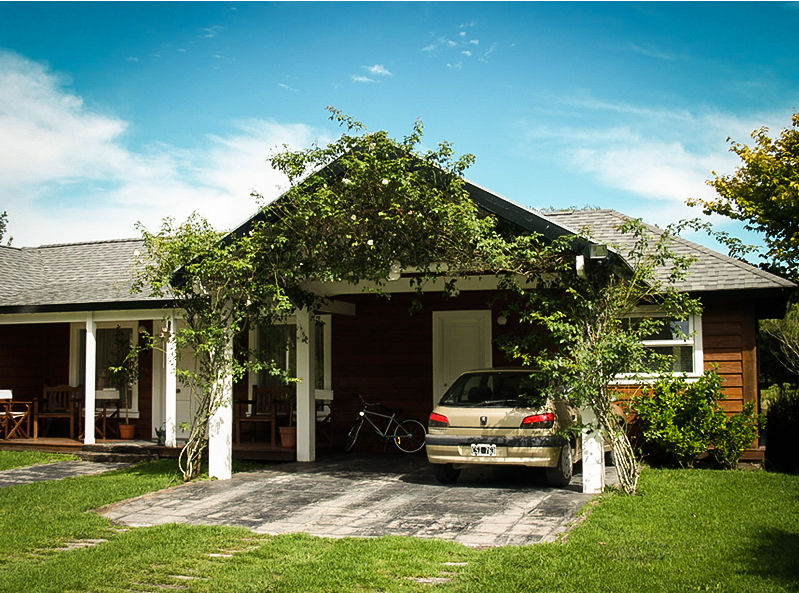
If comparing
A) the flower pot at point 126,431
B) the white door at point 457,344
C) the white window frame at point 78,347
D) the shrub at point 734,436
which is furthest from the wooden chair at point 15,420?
the shrub at point 734,436

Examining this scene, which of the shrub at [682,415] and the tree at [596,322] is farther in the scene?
the shrub at [682,415]

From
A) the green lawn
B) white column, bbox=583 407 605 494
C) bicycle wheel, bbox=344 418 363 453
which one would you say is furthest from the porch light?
bicycle wheel, bbox=344 418 363 453

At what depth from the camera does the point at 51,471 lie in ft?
41.1

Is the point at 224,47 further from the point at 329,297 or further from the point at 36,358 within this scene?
the point at 36,358

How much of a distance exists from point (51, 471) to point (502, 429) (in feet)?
26.1

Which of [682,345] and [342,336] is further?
[342,336]

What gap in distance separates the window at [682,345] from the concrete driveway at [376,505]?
95.9 inches

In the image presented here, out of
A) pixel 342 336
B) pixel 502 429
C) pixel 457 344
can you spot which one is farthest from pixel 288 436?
pixel 502 429

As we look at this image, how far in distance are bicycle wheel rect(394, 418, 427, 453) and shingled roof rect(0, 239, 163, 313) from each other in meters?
5.32

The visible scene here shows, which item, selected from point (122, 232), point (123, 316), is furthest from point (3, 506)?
point (122, 232)

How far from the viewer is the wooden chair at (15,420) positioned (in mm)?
15383

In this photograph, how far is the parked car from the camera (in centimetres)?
942

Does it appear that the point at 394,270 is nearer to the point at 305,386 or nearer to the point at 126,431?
the point at 305,386

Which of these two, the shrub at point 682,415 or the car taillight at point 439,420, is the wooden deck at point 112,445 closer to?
the car taillight at point 439,420
